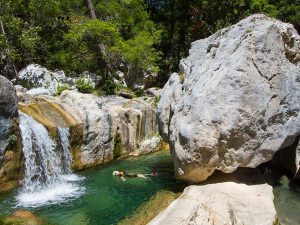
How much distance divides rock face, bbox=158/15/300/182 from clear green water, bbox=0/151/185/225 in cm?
210

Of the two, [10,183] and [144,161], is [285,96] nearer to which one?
[144,161]

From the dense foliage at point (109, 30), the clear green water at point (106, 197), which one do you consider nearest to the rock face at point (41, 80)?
the dense foliage at point (109, 30)

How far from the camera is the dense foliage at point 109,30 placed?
2511 centimetres

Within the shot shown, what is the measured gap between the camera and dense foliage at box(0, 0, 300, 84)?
25.1m

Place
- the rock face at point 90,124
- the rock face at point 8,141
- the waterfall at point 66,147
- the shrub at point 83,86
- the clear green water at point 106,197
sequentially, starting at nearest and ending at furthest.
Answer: the clear green water at point 106,197, the rock face at point 8,141, the waterfall at point 66,147, the rock face at point 90,124, the shrub at point 83,86

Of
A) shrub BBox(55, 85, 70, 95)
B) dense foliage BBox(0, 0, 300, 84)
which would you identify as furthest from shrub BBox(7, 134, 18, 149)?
dense foliage BBox(0, 0, 300, 84)

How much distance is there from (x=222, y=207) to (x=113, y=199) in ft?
15.2

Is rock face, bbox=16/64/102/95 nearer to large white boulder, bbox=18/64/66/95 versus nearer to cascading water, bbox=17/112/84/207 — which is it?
large white boulder, bbox=18/64/66/95

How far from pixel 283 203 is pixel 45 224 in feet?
26.1

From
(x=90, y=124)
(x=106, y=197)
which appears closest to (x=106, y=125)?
(x=90, y=124)

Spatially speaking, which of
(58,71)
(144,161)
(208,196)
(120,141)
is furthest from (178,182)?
(58,71)

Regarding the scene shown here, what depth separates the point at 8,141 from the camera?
14.4 m

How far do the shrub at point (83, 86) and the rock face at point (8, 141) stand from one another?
10859 millimetres

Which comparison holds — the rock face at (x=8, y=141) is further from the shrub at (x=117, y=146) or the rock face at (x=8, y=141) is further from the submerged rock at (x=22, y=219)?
the shrub at (x=117, y=146)
